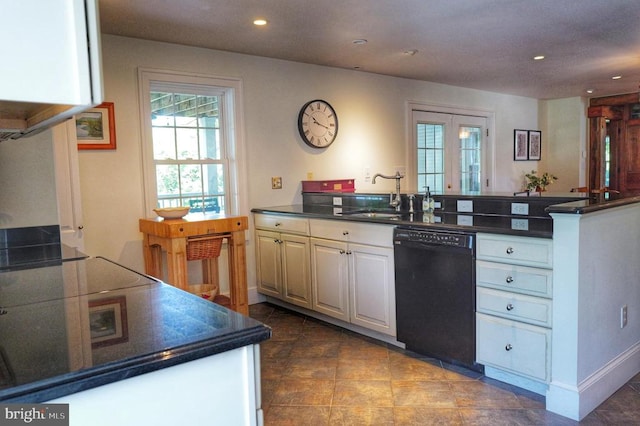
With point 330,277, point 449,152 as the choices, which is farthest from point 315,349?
point 449,152

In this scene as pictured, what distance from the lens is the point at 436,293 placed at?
9.29 feet

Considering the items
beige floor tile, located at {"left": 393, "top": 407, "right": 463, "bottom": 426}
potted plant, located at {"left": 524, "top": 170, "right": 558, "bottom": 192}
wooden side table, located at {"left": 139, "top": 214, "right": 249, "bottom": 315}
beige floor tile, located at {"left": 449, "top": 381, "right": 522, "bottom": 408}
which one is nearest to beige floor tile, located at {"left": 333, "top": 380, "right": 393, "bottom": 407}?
beige floor tile, located at {"left": 393, "top": 407, "right": 463, "bottom": 426}

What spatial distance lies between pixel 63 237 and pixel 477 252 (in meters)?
2.58

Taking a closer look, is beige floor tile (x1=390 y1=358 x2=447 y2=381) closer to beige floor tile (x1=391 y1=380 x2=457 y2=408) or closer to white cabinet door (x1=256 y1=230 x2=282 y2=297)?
beige floor tile (x1=391 y1=380 x2=457 y2=408)

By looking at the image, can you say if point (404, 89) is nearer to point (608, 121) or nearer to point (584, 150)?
point (584, 150)

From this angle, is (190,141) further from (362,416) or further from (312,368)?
(362,416)

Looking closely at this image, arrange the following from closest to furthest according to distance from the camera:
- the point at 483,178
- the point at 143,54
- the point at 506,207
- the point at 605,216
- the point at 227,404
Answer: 1. the point at 227,404
2. the point at 605,216
3. the point at 506,207
4. the point at 143,54
5. the point at 483,178

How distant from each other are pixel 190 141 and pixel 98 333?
3221 millimetres

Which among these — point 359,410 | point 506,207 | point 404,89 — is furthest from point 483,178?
point 359,410

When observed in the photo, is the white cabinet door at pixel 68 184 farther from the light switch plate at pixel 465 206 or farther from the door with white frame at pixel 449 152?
the door with white frame at pixel 449 152

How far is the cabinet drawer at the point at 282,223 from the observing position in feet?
12.5

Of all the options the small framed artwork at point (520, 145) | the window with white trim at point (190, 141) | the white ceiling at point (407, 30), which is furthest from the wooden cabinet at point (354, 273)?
the small framed artwork at point (520, 145)

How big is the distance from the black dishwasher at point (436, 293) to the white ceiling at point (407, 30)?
1.54 metres

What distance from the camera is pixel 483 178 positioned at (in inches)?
266
